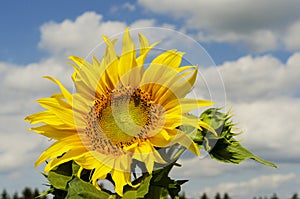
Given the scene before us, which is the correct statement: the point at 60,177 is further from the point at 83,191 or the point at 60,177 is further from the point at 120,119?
the point at 120,119

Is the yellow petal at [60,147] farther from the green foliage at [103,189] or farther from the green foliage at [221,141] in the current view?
the green foliage at [221,141]

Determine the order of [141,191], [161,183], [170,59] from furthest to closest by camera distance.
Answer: [170,59]
[161,183]
[141,191]

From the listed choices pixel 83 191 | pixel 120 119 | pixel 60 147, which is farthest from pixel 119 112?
pixel 83 191

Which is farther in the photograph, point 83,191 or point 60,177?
point 60,177

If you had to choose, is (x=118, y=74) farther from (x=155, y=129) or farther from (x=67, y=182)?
(x=67, y=182)

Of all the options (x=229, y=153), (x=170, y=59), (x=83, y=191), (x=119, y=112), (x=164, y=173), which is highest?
(x=170, y=59)

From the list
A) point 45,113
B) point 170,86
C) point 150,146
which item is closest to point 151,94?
point 170,86

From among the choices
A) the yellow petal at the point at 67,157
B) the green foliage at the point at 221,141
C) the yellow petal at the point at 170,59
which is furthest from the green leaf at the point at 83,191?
the yellow petal at the point at 170,59

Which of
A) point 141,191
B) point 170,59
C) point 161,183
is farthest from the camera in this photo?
point 170,59
